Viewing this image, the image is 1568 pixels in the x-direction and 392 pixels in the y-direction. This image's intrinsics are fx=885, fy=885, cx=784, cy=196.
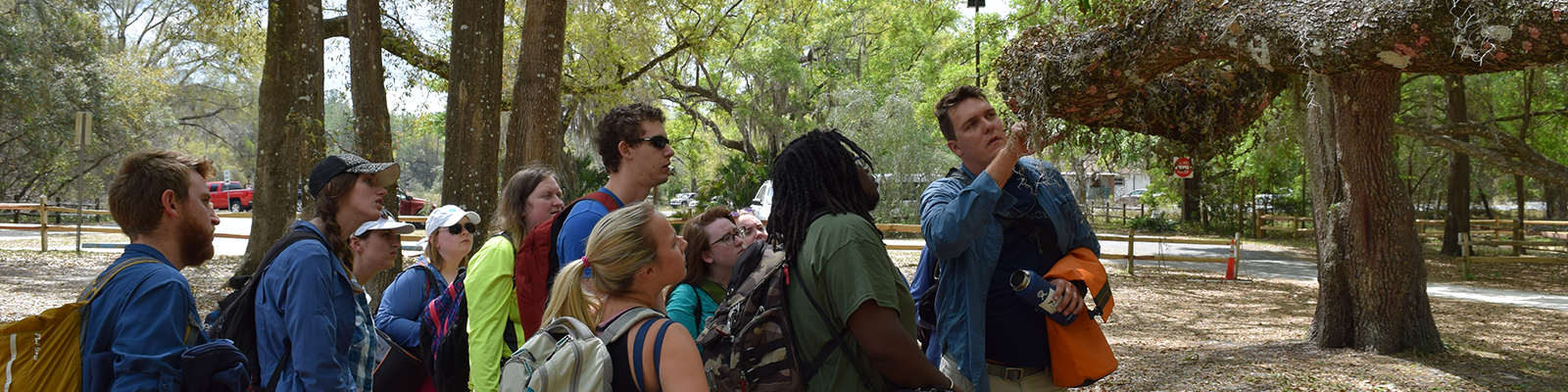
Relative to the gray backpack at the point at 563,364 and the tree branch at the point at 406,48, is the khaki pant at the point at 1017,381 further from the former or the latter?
the tree branch at the point at 406,48

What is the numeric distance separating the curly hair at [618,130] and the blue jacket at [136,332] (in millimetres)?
1336

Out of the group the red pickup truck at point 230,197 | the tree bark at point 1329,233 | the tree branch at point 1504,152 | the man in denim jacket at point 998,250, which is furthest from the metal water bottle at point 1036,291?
the red pickup truck at point 230,197

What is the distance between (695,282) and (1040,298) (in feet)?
4.52

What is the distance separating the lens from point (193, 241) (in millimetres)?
2385

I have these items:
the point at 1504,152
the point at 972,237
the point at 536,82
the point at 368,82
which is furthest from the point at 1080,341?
the point at 1504,152

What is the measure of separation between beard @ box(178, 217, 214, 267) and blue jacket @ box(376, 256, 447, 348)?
1247 mm

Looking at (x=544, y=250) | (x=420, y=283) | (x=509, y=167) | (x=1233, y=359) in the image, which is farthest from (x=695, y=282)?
(x=1233, y=359)

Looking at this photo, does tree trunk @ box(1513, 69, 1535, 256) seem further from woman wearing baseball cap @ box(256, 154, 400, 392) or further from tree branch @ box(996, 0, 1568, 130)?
woman wearing baseball cap @ box(256, 154, 400, 392)

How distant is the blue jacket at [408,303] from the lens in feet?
11.9

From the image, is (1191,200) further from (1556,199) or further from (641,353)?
(641,353)

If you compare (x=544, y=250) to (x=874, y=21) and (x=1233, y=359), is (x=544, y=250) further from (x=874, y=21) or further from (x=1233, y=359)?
(x=874, y=21)

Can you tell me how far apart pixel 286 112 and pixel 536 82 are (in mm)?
4252

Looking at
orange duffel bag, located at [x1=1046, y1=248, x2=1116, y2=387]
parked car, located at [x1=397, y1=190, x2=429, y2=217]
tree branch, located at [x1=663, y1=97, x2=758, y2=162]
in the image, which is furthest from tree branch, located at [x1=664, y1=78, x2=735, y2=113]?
orange duffel bag, located at [x1=1046, y1=248, x2=1116, y2=387]

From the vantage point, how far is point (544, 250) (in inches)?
116
